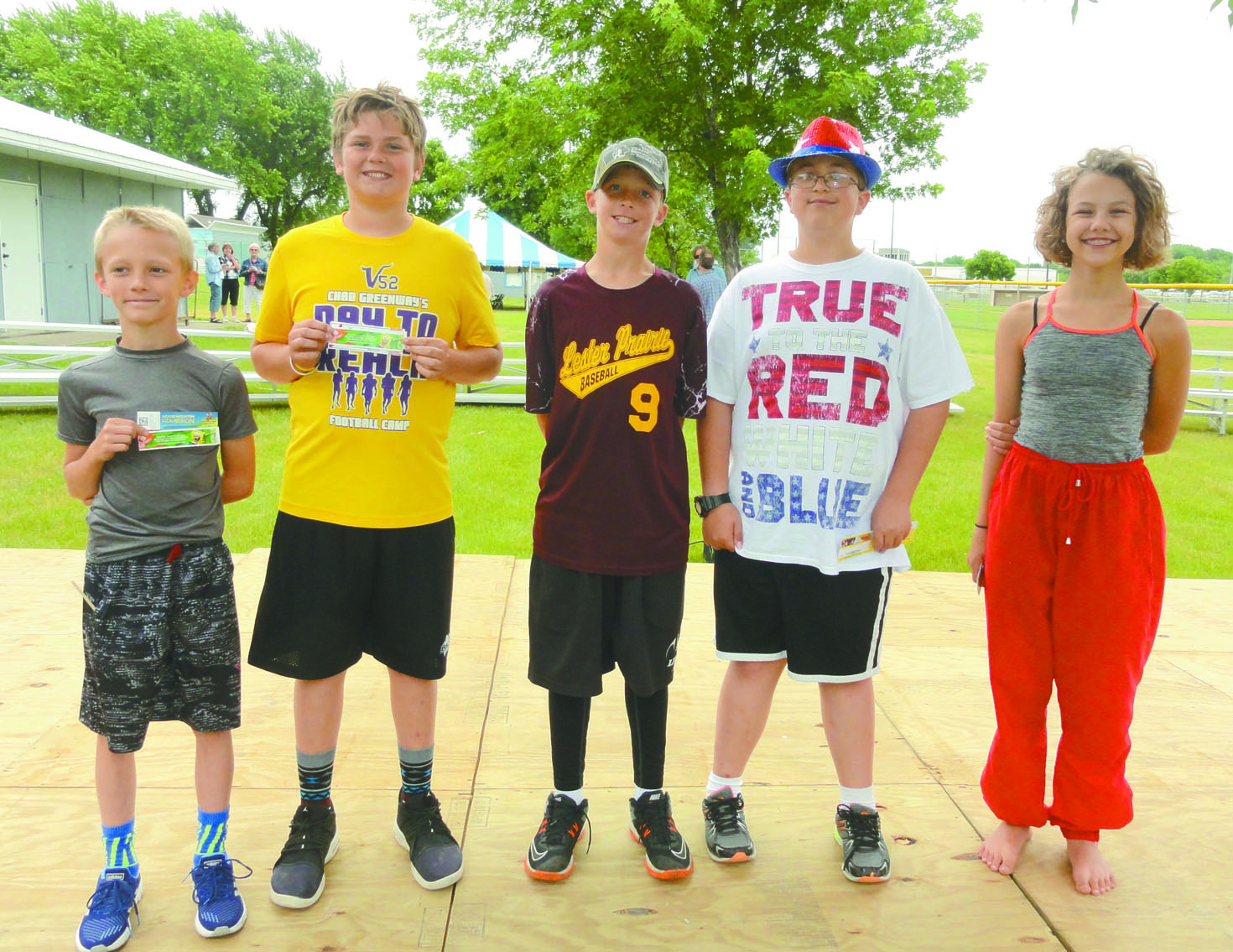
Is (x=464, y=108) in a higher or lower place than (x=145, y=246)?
higher

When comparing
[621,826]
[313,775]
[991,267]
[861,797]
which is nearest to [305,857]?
[313,775]

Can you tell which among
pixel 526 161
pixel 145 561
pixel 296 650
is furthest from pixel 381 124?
pixel 526 161

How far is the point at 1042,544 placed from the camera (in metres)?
2.39

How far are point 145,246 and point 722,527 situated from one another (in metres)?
1.57

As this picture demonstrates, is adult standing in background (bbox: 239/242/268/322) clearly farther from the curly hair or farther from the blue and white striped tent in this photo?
the curly hair

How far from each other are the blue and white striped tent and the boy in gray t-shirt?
47.4 feet

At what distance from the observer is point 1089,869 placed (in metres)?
2.41

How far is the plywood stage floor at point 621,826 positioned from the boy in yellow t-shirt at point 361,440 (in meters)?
0.20

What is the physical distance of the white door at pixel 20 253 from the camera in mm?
15172

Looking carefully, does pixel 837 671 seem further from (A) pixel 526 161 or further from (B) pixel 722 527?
(A) pixel 526 161

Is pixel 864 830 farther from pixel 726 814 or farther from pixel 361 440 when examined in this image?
pixel 361 440

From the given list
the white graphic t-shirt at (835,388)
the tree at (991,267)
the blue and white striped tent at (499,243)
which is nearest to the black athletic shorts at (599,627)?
the white graphic t-shirt at (835,388)

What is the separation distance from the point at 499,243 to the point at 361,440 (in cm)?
1508

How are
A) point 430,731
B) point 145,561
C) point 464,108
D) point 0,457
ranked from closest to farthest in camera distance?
point 145,561 < point 430,731 < point 0,457 < point 464,108
